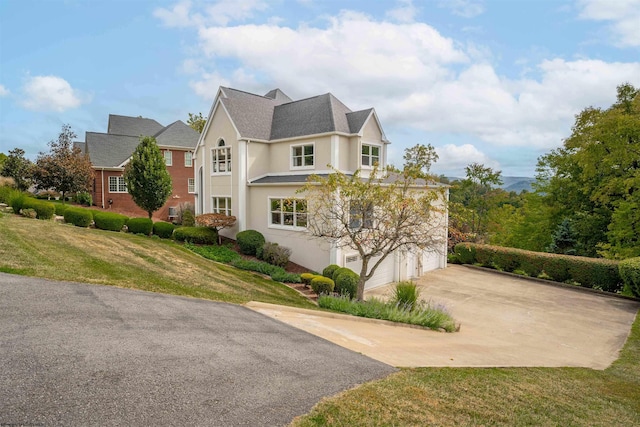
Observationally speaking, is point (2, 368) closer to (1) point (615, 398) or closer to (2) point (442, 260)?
(1) point (615, 398)

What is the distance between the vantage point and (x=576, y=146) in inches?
1174

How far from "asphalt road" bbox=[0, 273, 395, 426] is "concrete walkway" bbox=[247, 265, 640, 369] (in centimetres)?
152

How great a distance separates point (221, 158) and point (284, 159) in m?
4.54

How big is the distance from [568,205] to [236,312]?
1282 inches

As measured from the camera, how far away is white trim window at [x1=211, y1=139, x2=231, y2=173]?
968 inches

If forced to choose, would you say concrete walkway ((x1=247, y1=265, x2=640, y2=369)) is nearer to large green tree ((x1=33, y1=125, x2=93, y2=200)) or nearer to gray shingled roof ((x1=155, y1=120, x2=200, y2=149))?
large green tree ((x1=33, y1=125, x2=93, y2=200))

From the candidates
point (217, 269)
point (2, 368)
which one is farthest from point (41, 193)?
point (2, 368)

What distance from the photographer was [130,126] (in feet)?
142

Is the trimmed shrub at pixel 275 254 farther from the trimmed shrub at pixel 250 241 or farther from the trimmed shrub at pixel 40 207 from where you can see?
the trimmed shrub at pixel 40 207

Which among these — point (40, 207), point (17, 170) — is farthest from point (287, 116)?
point (17, 170)

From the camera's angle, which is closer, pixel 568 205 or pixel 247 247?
pixel 247 247

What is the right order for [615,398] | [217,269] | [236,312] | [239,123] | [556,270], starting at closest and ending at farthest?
[615,398] → [236,312] → [217,269] → [556,270] → [239,123]

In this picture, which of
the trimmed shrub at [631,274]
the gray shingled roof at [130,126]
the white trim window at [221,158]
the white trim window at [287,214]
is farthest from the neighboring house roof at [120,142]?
the trimmed shrub at [631,274]

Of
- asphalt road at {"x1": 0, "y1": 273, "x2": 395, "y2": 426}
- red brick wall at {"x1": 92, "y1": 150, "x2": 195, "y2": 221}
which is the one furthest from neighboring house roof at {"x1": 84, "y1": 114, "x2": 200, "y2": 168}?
asphalt road at {"x1": 0, "y1": 273, "x2": 395, "y2": 426}
